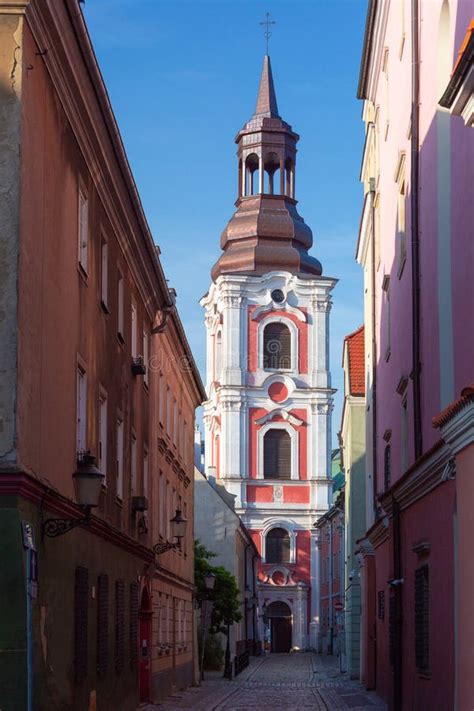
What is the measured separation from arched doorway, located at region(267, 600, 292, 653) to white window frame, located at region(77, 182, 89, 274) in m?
66.8

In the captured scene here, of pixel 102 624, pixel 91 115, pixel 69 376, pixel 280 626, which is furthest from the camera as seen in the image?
pixel 280 626

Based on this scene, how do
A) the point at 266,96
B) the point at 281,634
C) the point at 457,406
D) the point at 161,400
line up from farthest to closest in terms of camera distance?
the point at 266,96
the point at 281,634
the point at 161,400
the point at 457,406

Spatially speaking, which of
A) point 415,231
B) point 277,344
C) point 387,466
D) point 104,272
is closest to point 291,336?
point 277,344

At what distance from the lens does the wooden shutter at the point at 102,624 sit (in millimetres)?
18125

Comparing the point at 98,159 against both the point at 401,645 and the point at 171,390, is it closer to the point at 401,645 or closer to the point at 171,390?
the point at 401,645

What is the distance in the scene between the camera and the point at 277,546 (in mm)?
81562

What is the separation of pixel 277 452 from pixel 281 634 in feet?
35.7

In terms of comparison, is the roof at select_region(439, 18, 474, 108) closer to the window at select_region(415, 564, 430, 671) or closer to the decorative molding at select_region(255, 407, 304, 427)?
the window at select_region(415, 564, 430, 671)

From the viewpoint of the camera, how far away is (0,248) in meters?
12.5

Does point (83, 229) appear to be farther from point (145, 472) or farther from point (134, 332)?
point (145, 472)

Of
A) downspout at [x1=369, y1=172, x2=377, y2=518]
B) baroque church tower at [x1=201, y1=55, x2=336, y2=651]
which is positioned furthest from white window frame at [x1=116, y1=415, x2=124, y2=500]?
baroque church tower at [x1=201, y1=55, x2=336, y2=651]

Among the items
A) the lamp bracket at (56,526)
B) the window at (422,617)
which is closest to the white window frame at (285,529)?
the window at (422,617)

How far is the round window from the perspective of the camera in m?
81.4

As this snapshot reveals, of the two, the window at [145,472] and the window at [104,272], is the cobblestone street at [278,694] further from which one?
the window at [104,272]
